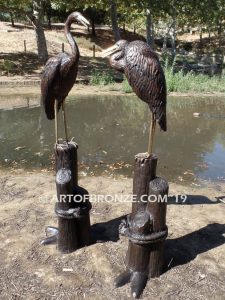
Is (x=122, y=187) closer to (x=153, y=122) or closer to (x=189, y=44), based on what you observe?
(x=153, y=122)

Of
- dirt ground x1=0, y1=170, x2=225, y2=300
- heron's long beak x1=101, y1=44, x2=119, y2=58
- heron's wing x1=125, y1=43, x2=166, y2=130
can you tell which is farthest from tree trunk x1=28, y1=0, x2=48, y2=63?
heron's wing x1=125, y1=43, x2=166, y2=130

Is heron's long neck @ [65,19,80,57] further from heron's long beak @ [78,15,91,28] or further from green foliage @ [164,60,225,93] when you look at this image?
green foliage @ [164,60,225,93]

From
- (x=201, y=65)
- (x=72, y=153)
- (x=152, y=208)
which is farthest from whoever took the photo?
(x=201, y=65)

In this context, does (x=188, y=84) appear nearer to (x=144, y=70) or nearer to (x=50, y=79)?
(x=50, y=79)

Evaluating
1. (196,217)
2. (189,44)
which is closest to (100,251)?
(196,217)

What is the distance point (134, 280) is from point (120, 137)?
5.52 m

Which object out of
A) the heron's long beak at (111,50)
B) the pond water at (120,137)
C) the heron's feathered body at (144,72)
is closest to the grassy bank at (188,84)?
the pond water at (120,137)

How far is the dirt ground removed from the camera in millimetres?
4004

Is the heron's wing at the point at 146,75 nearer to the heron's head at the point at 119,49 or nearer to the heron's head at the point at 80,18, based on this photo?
the heron's head at the point at 119,49

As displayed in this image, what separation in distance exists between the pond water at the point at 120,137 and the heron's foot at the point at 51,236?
2.21 m

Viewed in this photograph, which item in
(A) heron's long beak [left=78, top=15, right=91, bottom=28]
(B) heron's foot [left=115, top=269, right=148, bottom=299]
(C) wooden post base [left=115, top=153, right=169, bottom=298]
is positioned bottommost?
(B) heron's foot [left=115, top=269, right=148, bottom=299]

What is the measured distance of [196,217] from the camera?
553 cm

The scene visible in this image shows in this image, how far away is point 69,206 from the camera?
450 cm

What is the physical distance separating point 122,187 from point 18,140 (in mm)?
3527
